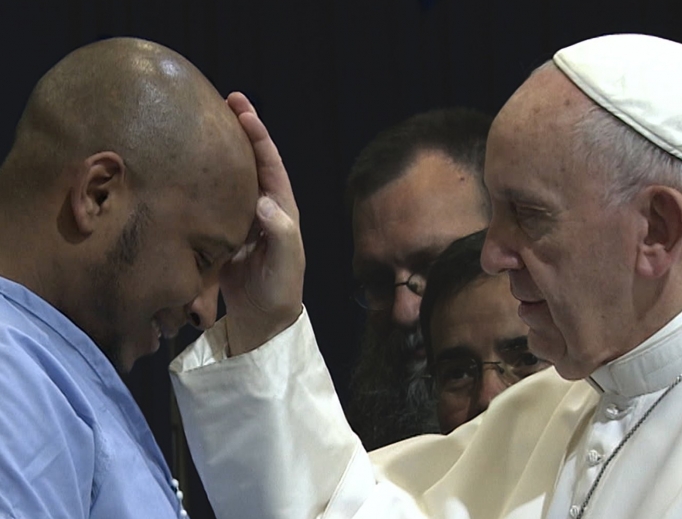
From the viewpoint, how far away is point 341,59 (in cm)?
495

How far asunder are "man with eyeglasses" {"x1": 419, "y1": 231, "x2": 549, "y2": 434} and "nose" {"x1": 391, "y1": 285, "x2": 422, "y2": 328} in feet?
0.82

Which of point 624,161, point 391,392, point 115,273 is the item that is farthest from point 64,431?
point 391,392

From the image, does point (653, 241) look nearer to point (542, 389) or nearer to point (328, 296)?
point (542, 389)

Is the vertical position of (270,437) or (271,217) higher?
(271,217)

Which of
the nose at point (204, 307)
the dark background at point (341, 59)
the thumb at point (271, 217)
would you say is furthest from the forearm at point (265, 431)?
the dark background at point (341, 59)

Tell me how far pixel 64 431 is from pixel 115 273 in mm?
325

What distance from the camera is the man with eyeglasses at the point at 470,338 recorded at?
326 centimetres

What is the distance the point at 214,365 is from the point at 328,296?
2.07m

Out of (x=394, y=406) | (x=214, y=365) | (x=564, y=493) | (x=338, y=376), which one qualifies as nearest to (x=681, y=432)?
(x=564, y=493)

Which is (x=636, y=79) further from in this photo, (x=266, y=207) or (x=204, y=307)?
(x=204, y=307)

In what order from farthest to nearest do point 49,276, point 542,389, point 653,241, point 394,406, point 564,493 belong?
point 394,406, point 542,389, point 564,493, point 653,241, point 49,276

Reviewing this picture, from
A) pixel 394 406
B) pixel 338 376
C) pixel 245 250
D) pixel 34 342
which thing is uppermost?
pixel 34 342

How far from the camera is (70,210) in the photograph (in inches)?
85.0

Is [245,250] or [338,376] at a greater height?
[245,250]
